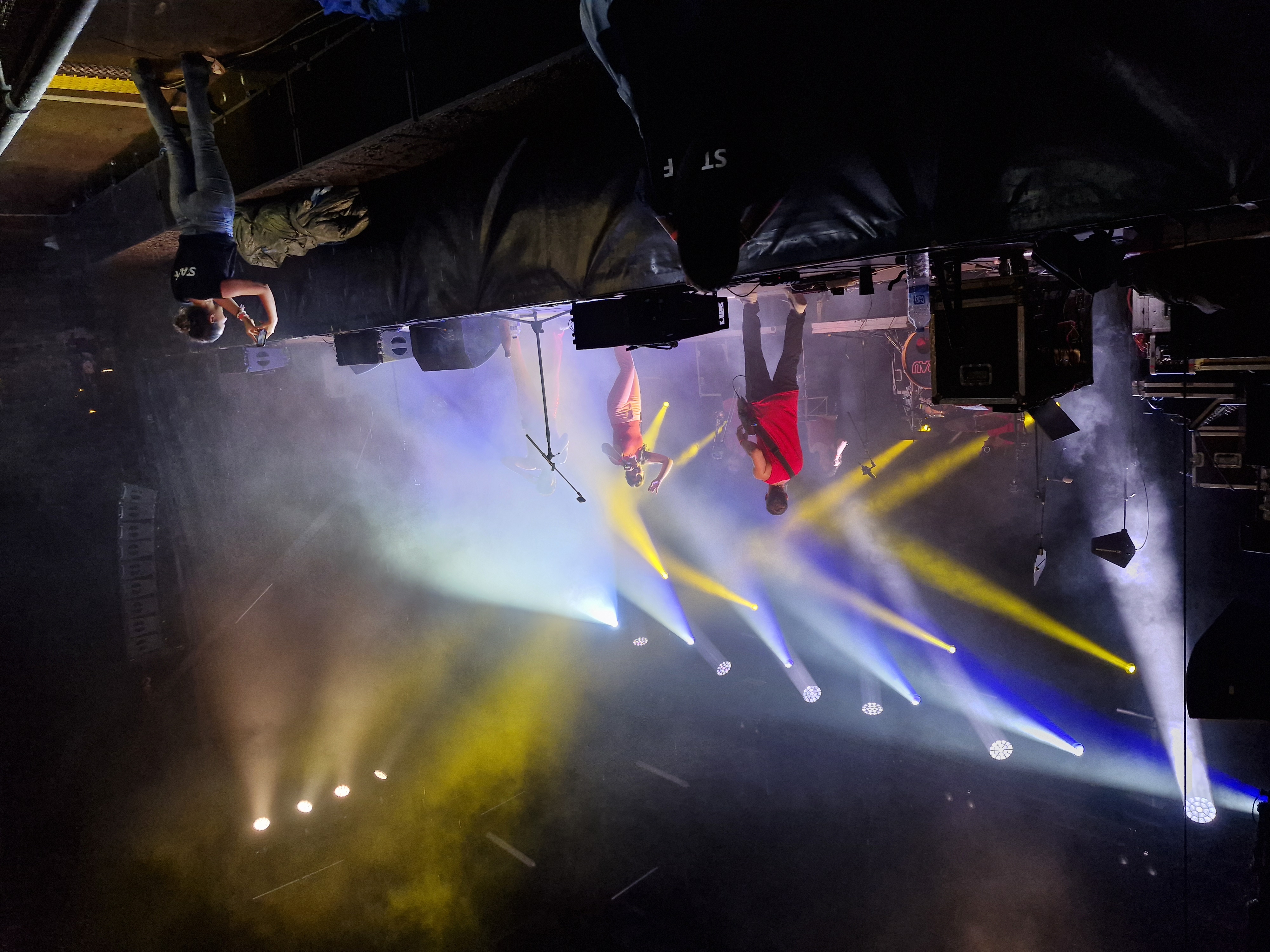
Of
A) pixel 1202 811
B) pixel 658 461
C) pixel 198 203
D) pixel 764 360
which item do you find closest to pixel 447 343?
pixel 198 203

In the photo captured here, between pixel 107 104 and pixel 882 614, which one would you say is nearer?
pixel 107 104

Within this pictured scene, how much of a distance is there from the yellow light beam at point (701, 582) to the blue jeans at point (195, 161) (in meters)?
9.29

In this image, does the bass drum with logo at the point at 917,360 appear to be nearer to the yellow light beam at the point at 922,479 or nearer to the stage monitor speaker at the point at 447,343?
the yellow light beam at the point at 922,479

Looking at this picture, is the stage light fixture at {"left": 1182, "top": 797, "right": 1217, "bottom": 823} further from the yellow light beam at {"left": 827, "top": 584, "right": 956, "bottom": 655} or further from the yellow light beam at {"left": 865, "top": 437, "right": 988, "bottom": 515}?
the yellow light beam at {"left": 865, "top": 437, "right": 988, "bottom": 515}

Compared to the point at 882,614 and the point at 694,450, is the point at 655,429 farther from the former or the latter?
the point at 882,614

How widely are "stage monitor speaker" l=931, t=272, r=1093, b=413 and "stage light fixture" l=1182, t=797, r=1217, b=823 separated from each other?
784 cm

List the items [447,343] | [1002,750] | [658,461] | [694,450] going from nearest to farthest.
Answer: [447,343]
[1002,750]
[658,461]
[694,450]

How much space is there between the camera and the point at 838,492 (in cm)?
1059

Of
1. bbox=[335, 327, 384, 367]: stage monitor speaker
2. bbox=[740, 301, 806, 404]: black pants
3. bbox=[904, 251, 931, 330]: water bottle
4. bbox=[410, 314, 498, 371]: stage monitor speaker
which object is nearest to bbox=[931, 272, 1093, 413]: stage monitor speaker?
bbox=[904, 251, 931, 330]: water bottle

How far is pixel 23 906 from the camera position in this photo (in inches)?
236

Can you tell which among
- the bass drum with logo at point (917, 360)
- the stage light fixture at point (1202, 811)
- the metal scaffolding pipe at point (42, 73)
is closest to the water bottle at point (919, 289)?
the metal scaffolding pipe at point (42, 73)

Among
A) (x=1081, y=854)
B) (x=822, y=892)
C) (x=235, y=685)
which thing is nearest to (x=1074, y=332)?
(x=822, y=892)

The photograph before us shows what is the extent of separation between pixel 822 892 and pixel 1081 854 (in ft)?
10.4

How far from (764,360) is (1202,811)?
7541 mm
